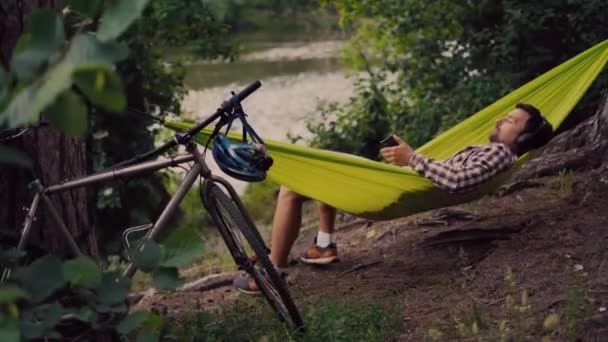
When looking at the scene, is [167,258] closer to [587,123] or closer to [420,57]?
[587,123]

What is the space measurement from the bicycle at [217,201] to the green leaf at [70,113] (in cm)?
130

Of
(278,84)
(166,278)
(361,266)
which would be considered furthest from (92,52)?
(278,84)

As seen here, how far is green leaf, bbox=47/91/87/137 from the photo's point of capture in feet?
5.04

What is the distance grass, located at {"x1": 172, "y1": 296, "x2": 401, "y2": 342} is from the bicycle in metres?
0.07

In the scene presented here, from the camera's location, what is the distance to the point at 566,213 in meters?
3.95

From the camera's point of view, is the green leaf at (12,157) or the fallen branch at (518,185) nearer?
the green leaf at (12,157)

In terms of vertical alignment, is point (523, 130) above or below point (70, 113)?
below

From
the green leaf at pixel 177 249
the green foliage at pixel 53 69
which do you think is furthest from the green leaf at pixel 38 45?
the green leaf at pixel 177 249

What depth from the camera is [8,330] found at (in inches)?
73.5

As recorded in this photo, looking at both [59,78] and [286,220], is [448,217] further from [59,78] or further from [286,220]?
[59,78]


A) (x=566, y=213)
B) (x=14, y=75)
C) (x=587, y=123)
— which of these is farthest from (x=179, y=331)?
(x=587, y=123)

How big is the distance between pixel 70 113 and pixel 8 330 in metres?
0.53

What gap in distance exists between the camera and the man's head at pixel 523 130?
12.3 feet

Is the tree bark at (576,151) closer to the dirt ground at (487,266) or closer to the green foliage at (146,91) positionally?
the dirt ground at (487,266)
